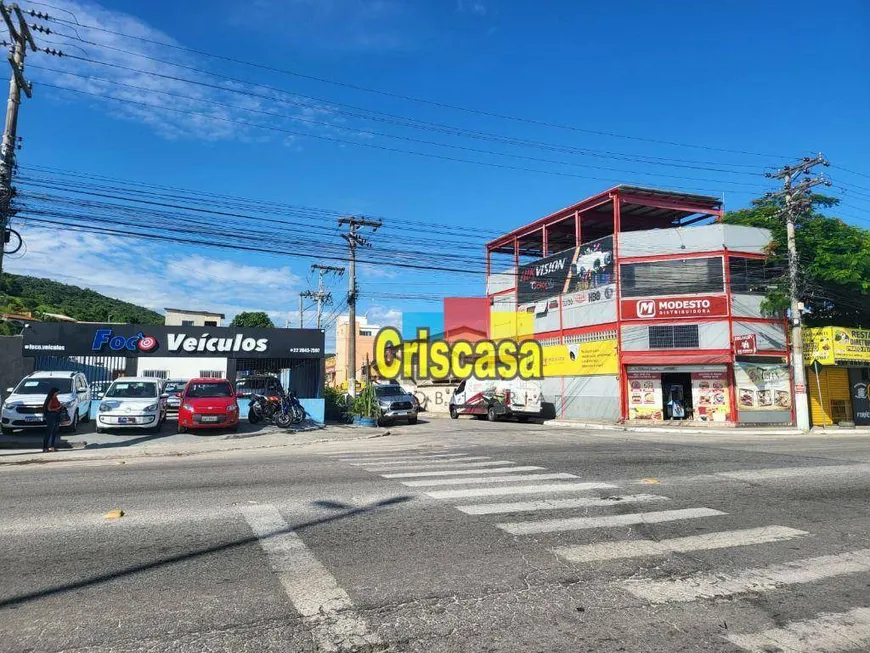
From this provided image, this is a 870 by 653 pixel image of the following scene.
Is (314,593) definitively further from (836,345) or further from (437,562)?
(836,345)

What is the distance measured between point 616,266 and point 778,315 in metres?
7.99

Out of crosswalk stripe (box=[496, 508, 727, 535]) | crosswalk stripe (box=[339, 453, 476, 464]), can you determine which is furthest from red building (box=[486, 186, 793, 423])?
crosswalk stripe (box=[496, 508, 727, 535])

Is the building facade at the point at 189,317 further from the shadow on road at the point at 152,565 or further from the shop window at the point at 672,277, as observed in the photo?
the shadow on road at the point at 152,565

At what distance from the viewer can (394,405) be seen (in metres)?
25.6

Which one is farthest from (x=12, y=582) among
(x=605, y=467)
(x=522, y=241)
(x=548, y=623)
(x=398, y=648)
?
(x=522, y=241)

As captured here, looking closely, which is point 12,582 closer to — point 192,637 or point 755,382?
point 192,637

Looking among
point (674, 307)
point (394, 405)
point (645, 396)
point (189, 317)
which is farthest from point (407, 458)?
point (189, 317)

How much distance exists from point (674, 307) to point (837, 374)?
29.3 feet

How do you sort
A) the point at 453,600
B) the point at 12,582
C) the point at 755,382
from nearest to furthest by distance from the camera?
1. the point at 453,600
2. the point at 12,582
3. the point at 755,382

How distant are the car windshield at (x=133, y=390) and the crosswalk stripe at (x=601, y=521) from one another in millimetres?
16382

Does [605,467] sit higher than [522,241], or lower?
lower

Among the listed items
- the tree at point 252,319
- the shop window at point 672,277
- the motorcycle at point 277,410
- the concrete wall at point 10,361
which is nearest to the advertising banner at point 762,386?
the shop window at point 672,277

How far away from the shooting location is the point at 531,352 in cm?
3562

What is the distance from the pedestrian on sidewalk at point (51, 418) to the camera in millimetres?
14328
